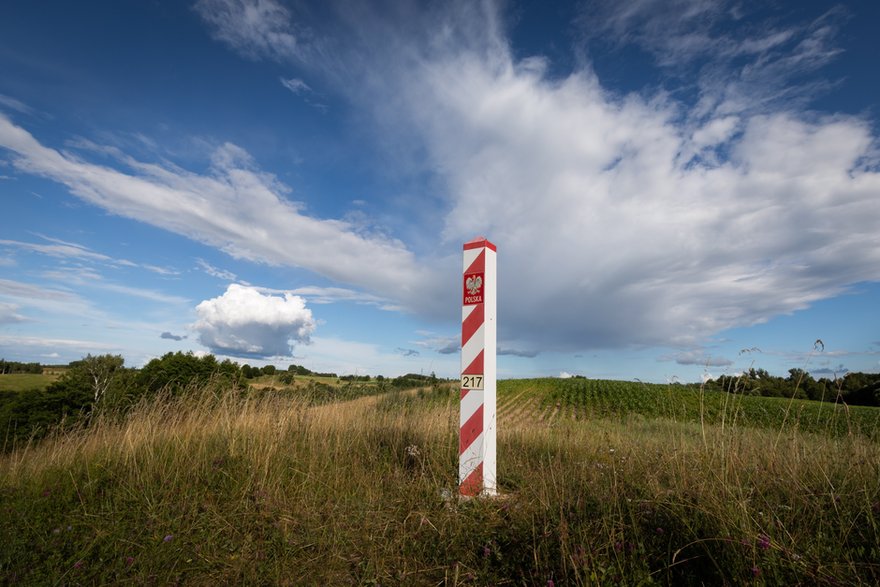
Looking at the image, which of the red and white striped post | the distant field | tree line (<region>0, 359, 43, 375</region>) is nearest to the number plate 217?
the red and white striped post

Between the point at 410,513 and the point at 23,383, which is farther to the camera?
the point at 23,383

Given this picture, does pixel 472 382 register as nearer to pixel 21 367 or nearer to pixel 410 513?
pixel 410 513

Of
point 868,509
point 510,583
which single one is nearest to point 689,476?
point 868,509

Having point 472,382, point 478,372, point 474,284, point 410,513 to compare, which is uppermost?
point 474,284

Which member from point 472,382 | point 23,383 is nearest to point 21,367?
point 23,383

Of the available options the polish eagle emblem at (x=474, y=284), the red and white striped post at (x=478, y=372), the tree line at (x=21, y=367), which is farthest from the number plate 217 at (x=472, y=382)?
the tree line at (x=21, y=367)

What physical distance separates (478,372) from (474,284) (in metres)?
1.13

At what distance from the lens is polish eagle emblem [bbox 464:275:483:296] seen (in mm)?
5300

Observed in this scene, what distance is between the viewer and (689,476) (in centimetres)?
390

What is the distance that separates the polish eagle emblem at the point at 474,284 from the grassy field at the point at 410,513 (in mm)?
2240

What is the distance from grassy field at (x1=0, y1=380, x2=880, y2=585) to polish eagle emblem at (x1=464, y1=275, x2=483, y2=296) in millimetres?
2240

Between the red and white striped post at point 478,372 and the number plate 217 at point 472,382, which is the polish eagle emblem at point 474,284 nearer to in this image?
the red and white striped post at point 478,372

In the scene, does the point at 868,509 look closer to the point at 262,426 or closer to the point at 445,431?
the point at 445,431

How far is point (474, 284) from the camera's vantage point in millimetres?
5336
